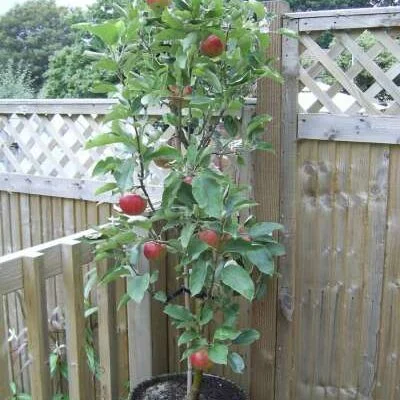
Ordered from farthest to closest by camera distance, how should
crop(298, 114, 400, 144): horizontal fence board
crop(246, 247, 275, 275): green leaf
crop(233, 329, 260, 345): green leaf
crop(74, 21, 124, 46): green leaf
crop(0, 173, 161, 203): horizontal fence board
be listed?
1. crop(0, 173, 161, 203): horizontal fence board
2. crop(298, 114, 400, 144): horizontal fence board
3. crop(233, 329, 260, 345): green leaf
4. crop(246, 247, 275, 275): green leaf
5. crop(74, 21, 124, 46): green leaf

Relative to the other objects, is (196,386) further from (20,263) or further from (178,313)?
(20,263)

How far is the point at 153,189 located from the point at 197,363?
1.10 meters

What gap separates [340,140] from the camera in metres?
1.99

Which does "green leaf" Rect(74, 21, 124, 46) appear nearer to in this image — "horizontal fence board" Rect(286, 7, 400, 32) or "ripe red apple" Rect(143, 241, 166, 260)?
"ripe red apple" Rect(143, 241, 166, 260)

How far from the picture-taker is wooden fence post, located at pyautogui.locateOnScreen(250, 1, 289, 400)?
204cm

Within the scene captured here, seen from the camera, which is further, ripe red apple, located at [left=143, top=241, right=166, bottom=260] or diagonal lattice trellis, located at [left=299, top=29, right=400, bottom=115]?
diagonal lattice trellis, located at [left=299, top=29, right=400, bottom=115]

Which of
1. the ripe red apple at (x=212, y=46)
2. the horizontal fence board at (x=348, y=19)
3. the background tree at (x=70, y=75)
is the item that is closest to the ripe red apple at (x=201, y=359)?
the ripe red apple at (x=212, y=46)

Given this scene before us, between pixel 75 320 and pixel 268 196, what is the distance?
85 centimetres

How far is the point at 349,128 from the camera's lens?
196 cm

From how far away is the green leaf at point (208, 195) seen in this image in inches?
58.4

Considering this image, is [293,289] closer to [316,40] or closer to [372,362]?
[372,362]

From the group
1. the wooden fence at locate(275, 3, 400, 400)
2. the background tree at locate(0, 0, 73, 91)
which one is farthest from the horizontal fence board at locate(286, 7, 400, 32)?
the background tree at locate(0, 0, 73, 91)

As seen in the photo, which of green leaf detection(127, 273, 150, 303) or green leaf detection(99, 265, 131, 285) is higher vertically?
green leaf detection(99, 265, 131, 285)

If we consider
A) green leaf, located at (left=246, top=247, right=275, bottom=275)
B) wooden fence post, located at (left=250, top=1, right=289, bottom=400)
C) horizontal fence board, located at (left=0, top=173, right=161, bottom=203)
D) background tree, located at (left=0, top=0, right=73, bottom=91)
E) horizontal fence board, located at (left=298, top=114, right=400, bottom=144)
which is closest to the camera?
green leaf, located at (left=246, top=247, right=275, bottom=275)
